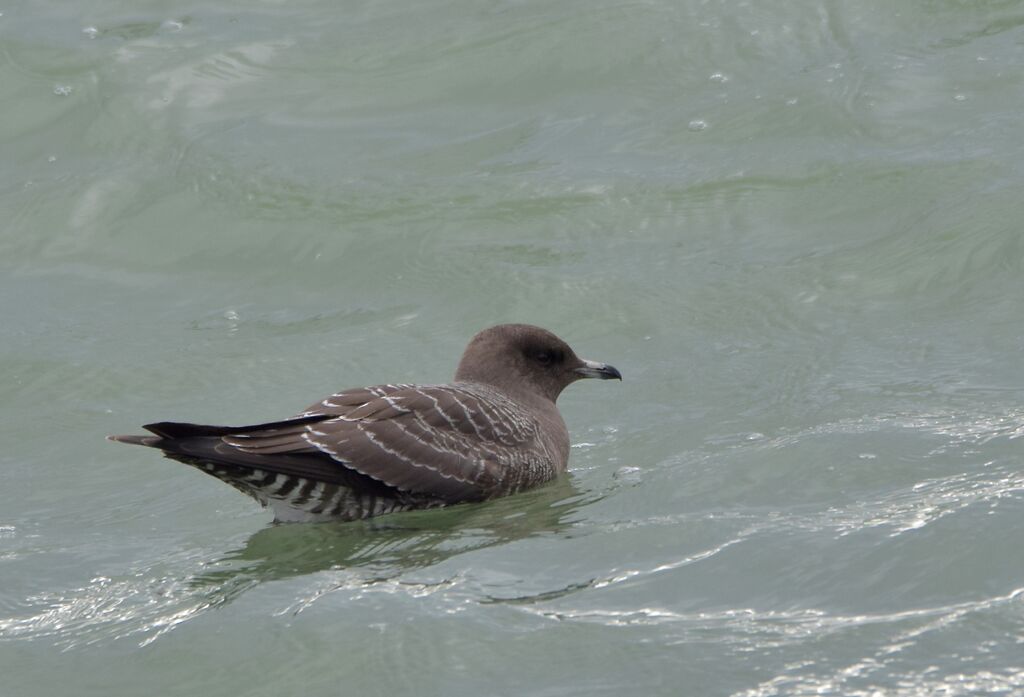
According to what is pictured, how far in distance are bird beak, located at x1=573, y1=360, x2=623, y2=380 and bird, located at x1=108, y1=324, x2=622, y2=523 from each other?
487 millimetres

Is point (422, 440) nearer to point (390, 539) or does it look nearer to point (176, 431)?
point (390, 539)

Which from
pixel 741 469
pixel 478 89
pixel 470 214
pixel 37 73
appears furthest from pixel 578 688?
pixel 37 73

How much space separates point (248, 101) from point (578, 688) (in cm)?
791

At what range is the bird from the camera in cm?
742

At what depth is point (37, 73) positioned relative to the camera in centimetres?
1314

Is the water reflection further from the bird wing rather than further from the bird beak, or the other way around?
the bird beak

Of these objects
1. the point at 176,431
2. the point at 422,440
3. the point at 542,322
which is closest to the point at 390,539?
the point at 422,440

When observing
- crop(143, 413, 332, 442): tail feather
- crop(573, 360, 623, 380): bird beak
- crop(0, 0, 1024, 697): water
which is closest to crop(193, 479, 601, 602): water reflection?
crop(0, 0, 1024, 697): water

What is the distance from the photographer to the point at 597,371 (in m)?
9.14

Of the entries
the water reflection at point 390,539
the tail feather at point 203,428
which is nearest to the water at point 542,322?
the water reflection at point 390,539

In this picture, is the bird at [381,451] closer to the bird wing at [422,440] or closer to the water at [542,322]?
the bird wing at [422,440]

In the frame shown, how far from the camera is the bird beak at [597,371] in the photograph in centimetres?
913

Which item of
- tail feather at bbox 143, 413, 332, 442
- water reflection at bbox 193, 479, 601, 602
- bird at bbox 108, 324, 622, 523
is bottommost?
water reflection at bbox 193, 479, 601, 602

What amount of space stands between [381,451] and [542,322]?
2.71 metres
